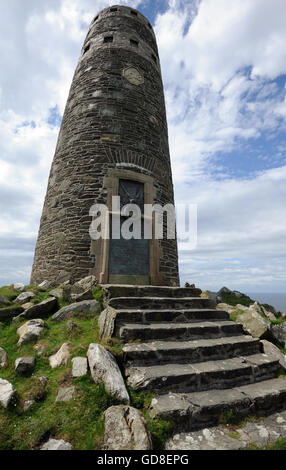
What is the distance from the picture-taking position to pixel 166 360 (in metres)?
3.86

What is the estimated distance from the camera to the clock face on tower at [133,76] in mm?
9797

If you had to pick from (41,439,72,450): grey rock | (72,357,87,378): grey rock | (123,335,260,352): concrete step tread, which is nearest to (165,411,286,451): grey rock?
(41,439,72,450): grey rock

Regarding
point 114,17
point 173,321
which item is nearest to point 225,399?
point 173,321

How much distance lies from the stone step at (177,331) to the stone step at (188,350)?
140mm

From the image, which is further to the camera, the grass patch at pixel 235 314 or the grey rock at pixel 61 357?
the grass patch at pixel 235 314

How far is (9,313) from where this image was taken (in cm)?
500

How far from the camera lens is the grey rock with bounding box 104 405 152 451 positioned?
2287mm

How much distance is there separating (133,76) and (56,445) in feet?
38.2

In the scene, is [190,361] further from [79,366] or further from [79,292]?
[79,292]

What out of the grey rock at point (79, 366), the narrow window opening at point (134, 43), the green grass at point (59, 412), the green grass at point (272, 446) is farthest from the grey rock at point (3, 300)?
the narrow window opening at point (134, 43)

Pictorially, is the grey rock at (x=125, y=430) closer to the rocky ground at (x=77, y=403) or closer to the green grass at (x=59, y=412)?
the rocky ground at (x=77, y=403)

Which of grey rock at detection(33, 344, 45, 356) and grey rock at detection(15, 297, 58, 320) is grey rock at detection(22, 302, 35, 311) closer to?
grey rock at detection(15, 297, 58, 320)

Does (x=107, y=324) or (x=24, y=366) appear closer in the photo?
(x=24, y=366)

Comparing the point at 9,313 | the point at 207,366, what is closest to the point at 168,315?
the point at 207,366
